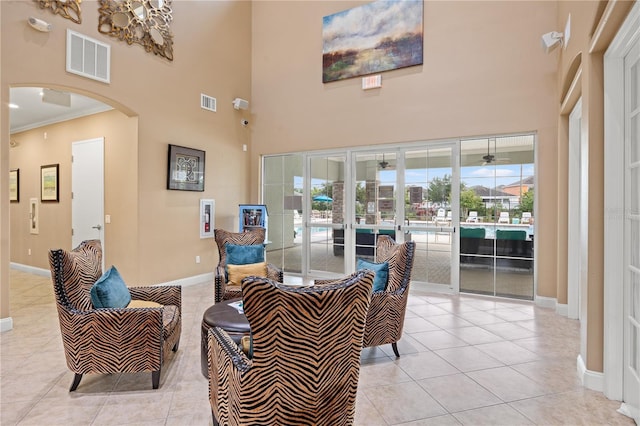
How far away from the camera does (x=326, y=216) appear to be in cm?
658

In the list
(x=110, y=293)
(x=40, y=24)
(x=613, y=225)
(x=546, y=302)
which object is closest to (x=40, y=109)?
(x=40, y=24)

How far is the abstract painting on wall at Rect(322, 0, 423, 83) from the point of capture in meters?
5.71

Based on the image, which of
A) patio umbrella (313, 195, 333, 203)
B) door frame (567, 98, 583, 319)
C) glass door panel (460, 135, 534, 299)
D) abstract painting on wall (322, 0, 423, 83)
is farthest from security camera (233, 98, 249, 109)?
door frame (567, 98, 583, 319)

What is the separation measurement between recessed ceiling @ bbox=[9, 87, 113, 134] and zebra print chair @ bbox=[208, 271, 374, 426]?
17.2ft

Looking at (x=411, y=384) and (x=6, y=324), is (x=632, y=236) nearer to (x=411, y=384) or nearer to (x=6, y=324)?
(x=411, y=384)

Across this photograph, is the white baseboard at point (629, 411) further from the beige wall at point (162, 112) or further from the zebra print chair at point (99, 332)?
the beige wall at point (162, 112)

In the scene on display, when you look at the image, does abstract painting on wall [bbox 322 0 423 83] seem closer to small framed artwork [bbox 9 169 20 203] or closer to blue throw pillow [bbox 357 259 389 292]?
blue throw pillow [bbox 357 259 389 292]

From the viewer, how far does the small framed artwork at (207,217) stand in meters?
6.09

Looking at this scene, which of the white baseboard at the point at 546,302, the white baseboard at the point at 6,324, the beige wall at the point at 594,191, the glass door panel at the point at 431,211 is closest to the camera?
the beige wall at the point at 594,191

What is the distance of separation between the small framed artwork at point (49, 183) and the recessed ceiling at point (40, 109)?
87 cm

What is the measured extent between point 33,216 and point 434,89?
7904 millimetres

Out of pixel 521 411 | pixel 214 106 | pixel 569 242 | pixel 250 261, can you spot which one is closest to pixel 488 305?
pixel 569 242

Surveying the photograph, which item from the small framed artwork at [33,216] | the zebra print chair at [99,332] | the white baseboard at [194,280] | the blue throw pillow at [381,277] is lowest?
the white baseboard at [194,280]

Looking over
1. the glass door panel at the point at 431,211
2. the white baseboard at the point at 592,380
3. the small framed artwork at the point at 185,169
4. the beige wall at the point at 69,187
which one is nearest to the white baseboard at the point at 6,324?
the beige wall at the point at 69,187
